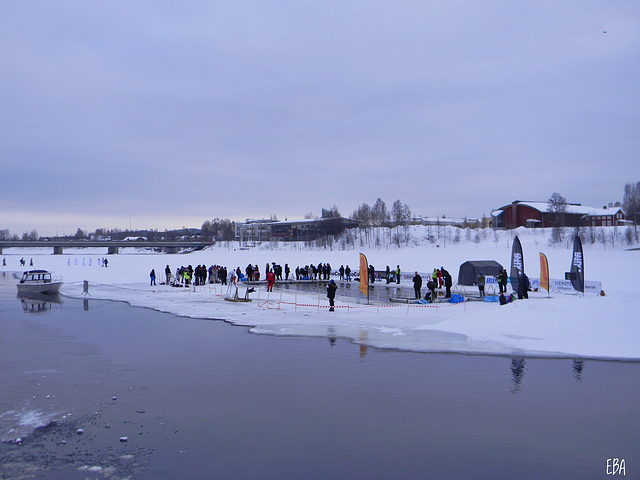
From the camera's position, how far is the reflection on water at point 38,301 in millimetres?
24984

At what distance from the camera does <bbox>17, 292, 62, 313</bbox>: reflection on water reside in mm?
24984

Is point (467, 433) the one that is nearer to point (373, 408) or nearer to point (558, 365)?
point (373, 408)

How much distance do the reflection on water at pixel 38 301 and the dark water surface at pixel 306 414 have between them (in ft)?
35.9

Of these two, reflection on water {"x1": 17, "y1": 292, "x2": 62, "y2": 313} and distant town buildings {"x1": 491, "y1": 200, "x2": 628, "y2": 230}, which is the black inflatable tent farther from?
distant town buildings {"x1": 491, "y1": 200, "x2": 628, "y2": 230}

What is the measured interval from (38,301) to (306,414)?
1001 inches

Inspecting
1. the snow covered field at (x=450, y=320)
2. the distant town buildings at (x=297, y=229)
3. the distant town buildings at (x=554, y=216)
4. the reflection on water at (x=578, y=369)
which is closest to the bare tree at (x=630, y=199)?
the distant town buildings at (x=554, y=216)

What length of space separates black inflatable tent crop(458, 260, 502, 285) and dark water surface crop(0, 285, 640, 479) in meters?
20.7

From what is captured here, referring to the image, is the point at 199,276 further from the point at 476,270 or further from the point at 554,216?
the point at 554,216

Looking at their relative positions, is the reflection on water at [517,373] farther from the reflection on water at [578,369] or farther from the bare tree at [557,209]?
the bare tree at [557,209]

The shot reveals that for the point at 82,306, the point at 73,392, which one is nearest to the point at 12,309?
the point at 82,306

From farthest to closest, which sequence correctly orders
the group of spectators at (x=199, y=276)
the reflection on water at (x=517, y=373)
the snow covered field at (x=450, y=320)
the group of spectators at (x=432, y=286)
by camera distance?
the group of spectators at (x=199, y=276), the group of spectators at (x=432, y=286), the snow covered field at (x=450, y=320), the reflection on water at (x=517, y=373)

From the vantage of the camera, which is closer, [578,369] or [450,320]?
[578,369]

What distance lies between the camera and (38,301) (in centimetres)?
2877

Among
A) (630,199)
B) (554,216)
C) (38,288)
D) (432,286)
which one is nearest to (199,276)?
(38,288)
